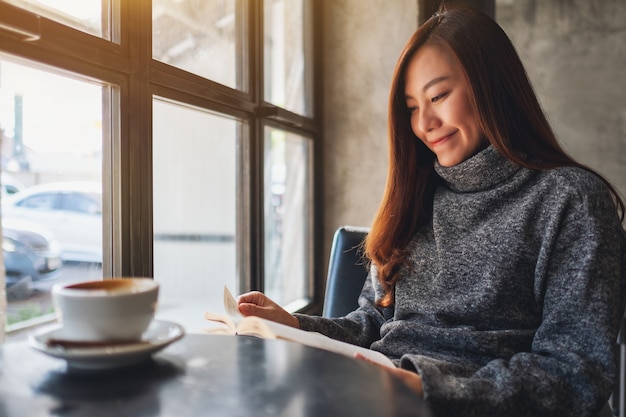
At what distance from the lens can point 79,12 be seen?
41.3 inches

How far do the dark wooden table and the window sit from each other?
43 cm

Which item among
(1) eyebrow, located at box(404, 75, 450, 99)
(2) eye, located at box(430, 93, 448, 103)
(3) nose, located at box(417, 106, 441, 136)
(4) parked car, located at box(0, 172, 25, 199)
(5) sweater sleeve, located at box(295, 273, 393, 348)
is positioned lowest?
(5) sweater sleeve, located at box(295, 273, 393, 348)

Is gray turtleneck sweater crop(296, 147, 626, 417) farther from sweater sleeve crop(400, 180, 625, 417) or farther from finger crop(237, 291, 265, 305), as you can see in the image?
finger crop(237, 291, 265, 305)

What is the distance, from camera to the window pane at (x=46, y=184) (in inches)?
36.6

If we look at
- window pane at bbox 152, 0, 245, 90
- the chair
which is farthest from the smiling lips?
window pane at bbox 152, 0, 245, 90

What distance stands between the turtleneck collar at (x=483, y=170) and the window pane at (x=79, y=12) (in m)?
0.75

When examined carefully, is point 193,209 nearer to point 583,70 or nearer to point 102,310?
point 102,310

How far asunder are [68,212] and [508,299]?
2.71 ft

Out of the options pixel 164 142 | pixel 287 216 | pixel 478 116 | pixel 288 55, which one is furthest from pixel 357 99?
pixel 478 116

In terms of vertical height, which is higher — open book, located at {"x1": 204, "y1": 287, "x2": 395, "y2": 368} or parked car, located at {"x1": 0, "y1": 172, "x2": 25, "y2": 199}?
parked car, located at {"x1": 0, "y1": 172, "x2": 25, "y2": 199}

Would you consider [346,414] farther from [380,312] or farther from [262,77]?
[262,77]

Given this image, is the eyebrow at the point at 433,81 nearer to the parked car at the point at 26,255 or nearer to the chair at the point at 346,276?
the chair at the point at 346,276

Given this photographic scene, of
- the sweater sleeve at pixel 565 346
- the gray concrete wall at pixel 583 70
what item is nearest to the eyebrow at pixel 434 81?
the sweater sleeve at pixel 565 346

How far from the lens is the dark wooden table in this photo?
0.50 metres
